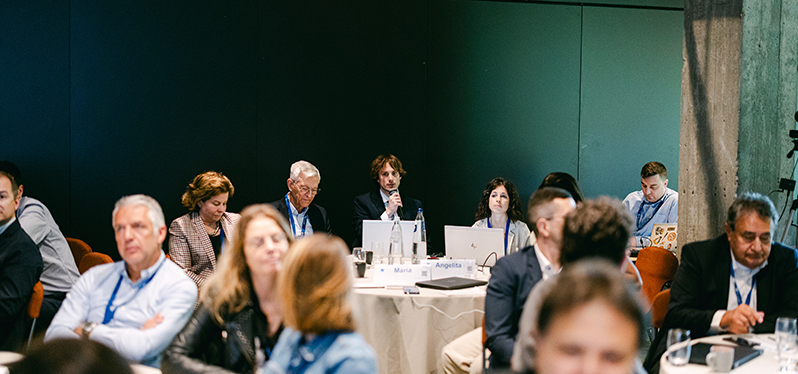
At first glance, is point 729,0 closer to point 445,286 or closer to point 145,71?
point 445,286

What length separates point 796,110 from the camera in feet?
13.4

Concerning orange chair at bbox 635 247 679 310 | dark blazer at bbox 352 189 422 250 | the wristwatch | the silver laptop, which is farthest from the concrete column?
the wristwatch

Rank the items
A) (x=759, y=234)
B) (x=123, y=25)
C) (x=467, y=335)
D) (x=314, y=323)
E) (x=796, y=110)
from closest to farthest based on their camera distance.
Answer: (x=314, y=323) < (x=759, y=234) < (x=467, y=335) < (x=796, y=110) < (x=123, y=25)

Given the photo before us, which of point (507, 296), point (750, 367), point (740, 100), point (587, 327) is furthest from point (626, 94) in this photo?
point (587, 327)

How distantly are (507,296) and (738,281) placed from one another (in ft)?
4.12

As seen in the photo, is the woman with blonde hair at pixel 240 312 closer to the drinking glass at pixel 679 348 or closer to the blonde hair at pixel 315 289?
the blonde hair at pixel 315 289

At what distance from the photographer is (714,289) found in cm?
299

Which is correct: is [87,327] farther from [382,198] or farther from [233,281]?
[382,198]

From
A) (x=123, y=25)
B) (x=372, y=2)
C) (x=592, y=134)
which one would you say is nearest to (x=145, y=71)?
(x=123, y=25)

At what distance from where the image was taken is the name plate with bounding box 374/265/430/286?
3.87 m

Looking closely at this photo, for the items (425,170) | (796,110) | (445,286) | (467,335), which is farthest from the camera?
(425,170)

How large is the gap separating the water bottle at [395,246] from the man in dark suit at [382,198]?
1.10 m

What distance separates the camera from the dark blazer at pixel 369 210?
5770mm

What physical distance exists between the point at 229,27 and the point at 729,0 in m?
4.36
